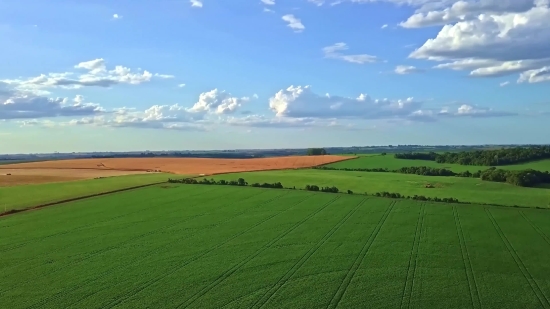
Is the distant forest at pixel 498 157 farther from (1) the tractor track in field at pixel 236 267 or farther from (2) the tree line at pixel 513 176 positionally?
(1) the tractor track in field at pixel 236 267

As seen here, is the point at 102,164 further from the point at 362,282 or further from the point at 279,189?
the point at 362,282

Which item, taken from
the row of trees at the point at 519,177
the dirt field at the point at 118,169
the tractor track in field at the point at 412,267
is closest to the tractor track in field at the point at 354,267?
the tractor track in field at the point at 412,267

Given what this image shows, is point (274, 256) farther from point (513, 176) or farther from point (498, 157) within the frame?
point (498, 157)

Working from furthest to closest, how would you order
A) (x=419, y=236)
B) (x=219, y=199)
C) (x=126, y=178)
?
(x=126, y=178), (x=219, y=199), (x=419, y=236)

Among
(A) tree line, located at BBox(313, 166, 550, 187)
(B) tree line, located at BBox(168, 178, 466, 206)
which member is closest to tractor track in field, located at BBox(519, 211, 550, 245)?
(B) tree line, located at BBox(168, 178, 466, 206)

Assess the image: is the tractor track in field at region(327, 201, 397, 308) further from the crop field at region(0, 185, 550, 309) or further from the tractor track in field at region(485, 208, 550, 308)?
the tractor track in field at region(485, 208, 550, 308)

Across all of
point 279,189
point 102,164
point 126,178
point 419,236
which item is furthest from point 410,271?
point 102,164
